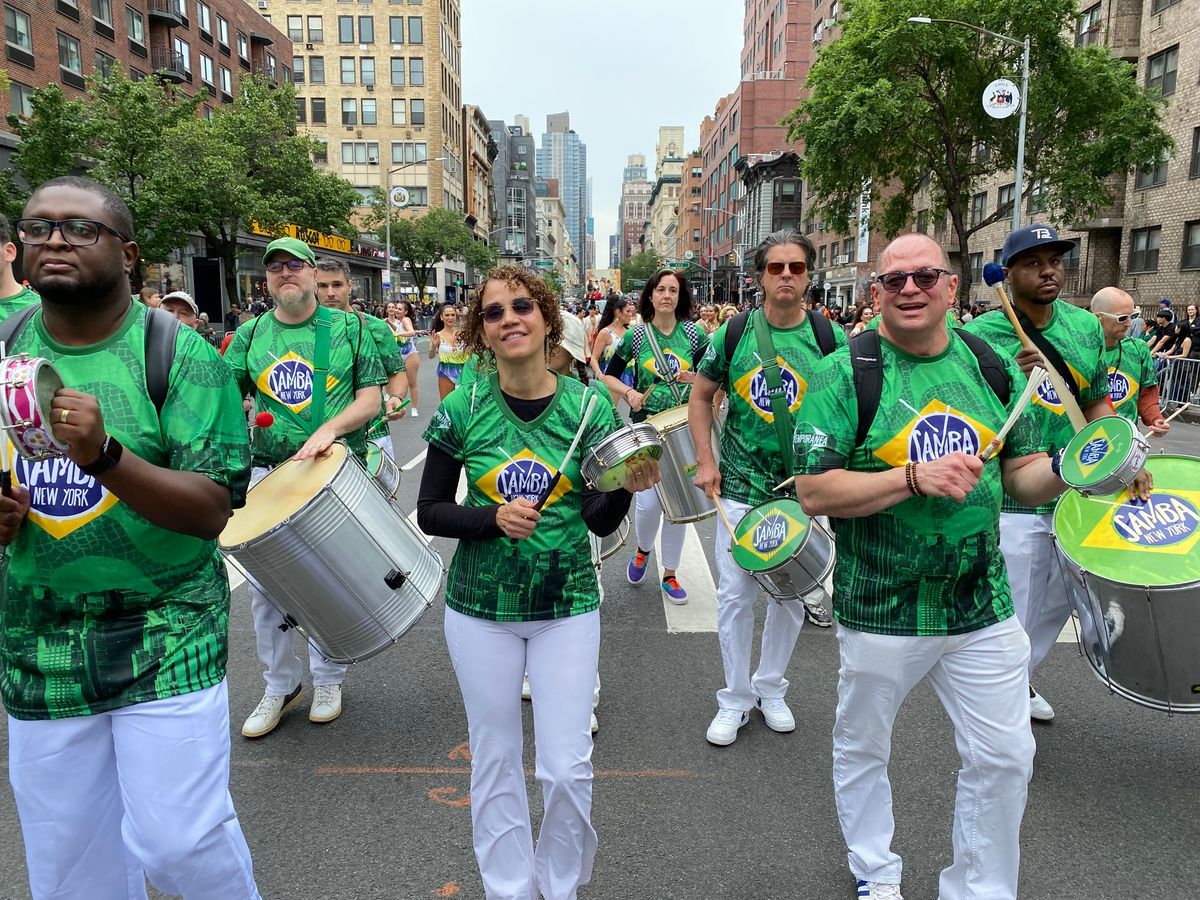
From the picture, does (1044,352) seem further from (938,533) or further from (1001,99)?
(1001,99)

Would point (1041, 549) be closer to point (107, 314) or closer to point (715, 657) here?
point (715, 657)

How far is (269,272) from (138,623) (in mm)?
2506

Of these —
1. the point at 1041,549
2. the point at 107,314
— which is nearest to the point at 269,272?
the point at 107,314

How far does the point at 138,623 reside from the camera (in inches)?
84.4

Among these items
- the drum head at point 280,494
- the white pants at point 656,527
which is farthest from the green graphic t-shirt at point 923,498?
the white pants at point 656,527

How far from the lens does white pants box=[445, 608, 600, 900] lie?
257 centimetres

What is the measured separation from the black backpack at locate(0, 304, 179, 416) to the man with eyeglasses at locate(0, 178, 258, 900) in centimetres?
1

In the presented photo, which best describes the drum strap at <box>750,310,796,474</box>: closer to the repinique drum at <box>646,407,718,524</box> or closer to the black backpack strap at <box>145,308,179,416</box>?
the repinique drum at <box>646,407,718,524</box>

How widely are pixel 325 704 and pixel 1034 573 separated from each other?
343 cm

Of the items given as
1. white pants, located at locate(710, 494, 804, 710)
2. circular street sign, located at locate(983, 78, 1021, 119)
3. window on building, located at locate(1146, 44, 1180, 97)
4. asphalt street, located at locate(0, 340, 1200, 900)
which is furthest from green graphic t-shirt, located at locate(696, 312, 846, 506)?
window on building, located at locate(1146, 44, 1180, 97)

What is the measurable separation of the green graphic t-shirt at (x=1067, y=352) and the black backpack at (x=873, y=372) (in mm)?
923

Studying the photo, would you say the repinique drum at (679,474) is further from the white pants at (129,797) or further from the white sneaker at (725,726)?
the white pants at (129,797)

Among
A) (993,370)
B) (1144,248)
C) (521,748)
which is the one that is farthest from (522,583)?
(1144,248)

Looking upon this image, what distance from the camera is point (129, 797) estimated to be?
83.2 inches
